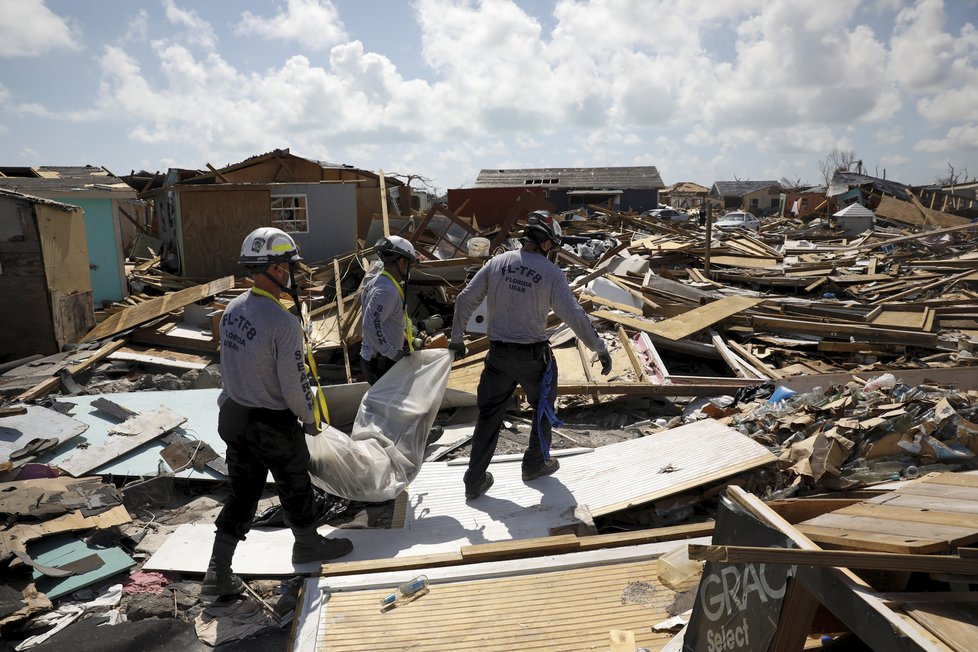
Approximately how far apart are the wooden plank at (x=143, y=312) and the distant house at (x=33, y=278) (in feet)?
1.23

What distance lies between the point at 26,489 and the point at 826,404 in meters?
6.05

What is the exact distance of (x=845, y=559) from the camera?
5.45 ft

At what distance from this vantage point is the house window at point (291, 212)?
1516 centimetres

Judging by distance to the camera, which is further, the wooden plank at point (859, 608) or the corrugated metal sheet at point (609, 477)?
the corrugated metal sheet at point (609, 477)

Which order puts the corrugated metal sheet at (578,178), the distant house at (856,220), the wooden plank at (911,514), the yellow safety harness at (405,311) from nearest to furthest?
the wooden plank at (911,514)
the yellow safety harness at (405,311)
the distant house at (856,220)
the corrugated metal sheet at (578,178)

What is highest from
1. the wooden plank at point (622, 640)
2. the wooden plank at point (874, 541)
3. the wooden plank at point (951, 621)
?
the wooden plank at point (874, 541)

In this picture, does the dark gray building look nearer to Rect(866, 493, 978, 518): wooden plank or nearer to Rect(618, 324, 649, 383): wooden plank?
Rect(618, 324, 649, 383): wooden plank

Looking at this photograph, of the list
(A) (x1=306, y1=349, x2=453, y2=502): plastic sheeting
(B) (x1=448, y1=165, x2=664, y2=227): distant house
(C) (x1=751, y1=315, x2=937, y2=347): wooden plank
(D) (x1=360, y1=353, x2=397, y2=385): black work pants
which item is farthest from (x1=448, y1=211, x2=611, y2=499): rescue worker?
(B) (x1=448, y1=165, x2=664, y2=227): distant house

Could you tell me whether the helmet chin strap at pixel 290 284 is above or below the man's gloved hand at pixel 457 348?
above

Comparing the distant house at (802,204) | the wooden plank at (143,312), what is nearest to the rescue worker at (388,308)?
the wooden plank at (143,312)

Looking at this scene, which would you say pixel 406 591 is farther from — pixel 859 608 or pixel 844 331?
pixel 844 331

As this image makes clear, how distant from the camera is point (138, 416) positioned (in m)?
5.67

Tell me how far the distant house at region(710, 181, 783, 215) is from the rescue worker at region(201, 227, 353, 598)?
50195mm

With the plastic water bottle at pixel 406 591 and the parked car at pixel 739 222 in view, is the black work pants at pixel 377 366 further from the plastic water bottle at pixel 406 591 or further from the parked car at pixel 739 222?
the parked car at pixel 739 222
